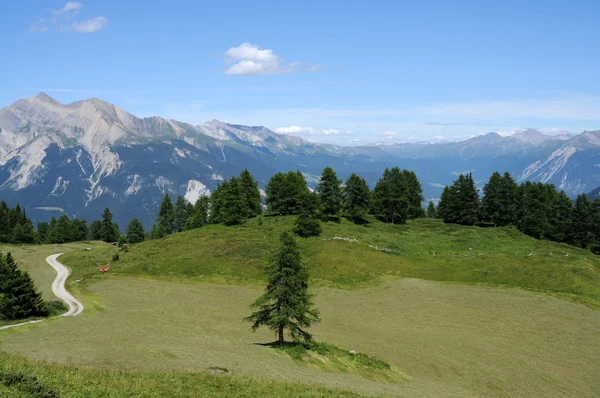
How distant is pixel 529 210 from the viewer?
360ft

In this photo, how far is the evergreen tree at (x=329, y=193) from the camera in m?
111

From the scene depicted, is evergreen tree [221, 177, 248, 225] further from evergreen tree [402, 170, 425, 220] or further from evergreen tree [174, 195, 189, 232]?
evergreen tree [402, 170, 425, 220]

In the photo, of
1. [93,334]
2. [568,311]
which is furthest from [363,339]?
[568,311]

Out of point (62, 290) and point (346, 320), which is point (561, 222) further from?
point (62, 290)

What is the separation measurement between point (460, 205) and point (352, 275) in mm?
62229

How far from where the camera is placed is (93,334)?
38125mm

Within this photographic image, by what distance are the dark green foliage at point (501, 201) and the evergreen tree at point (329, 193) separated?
145 feet

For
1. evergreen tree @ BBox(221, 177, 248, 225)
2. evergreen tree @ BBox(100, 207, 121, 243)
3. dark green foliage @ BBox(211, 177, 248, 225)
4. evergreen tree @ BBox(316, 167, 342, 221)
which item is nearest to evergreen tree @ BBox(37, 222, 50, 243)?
evergreen tree @ BBox(100, 207, 121, 243)

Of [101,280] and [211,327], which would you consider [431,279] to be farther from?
[101,280]

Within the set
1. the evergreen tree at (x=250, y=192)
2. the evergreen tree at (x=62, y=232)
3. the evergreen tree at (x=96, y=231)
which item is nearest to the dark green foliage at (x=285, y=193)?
the evergreen tree at (x=250, y=192)

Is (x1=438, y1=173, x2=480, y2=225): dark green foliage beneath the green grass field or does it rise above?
above

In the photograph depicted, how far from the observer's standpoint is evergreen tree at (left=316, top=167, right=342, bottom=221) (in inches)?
4377

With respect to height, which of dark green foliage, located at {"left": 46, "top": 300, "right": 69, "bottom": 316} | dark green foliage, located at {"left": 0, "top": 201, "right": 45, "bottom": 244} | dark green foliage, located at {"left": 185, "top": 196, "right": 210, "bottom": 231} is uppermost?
dark green foliage, located at {"left": 185, "top": 196, "right": 210, "bottom": 231}

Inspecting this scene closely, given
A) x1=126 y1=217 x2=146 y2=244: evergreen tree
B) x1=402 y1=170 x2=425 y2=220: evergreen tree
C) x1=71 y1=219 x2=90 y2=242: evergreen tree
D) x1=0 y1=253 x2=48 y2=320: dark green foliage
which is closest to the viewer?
x1=0 y1=253 x2=48 y2=320: dark green foliage
